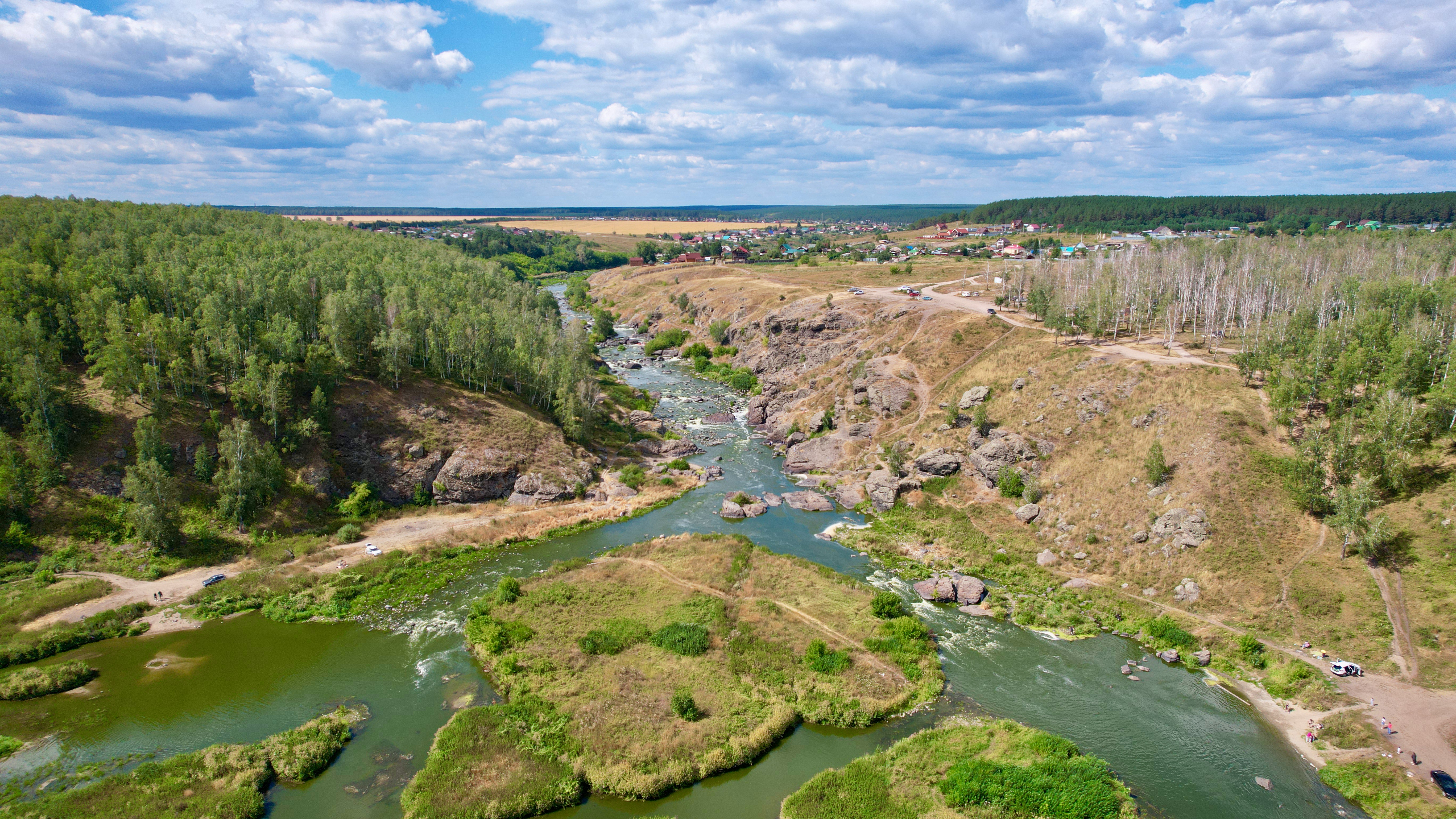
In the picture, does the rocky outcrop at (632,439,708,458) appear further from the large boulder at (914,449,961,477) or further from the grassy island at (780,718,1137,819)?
the grassy island at (780,718,1137,819)

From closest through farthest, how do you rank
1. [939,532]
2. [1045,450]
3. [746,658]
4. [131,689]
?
[131,689], [746,658], [939,532], [1045,450]

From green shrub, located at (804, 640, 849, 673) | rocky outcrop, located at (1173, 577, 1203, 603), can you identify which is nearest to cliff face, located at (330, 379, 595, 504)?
green shrub, located at (804, 640, 849, 673)

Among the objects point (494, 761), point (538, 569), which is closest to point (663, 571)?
point (538, 569)

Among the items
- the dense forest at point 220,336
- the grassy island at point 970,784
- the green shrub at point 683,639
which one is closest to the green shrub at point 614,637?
the green shrub at point 683,639

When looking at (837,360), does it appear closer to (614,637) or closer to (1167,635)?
(1167,635)

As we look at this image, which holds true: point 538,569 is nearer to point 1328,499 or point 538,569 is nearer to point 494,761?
point 494,761

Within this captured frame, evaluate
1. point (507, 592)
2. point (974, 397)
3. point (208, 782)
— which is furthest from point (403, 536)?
point (974, 397)

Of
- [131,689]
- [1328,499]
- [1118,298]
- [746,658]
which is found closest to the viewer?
[131,689]
